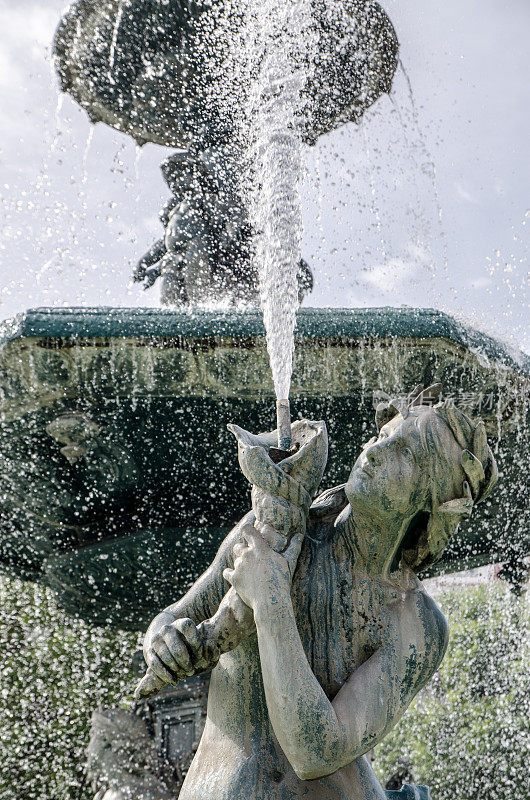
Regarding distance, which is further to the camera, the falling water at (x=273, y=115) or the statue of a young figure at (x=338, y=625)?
the falling water at (x=273, y=115)

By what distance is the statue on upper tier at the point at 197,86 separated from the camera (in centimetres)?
464

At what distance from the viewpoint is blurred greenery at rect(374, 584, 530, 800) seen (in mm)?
7785

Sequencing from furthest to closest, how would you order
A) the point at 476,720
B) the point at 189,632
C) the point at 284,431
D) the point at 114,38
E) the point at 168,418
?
the point at 476,720
the point at 114,38
the point at 168,418
the point at 284,431
the point at 189,632

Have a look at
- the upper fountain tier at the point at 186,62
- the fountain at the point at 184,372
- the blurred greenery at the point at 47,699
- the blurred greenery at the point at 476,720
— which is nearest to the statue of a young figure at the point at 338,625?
the fountain at the point at 184,372

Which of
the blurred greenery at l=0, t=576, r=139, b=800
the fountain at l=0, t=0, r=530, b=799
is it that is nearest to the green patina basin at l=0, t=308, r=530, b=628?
the fountain at l=0, t=0, r=530, b=799

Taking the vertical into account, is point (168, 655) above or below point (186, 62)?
below

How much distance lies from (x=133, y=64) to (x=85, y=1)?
0.39 metres

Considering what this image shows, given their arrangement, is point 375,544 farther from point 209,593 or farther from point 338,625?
point 209,593

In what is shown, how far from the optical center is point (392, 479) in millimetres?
1934

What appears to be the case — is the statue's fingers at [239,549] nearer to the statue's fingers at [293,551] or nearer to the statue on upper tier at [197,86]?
the statue's fingers at [293,551]

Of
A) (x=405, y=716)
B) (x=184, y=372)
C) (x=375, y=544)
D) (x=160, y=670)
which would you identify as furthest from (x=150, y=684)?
(x=405, y=716)

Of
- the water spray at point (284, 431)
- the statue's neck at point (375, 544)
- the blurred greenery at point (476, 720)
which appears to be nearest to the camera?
the statue's neck at point (375, 544)

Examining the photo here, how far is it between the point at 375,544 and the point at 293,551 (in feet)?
0.69

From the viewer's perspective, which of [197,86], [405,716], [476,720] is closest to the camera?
[197,86]
